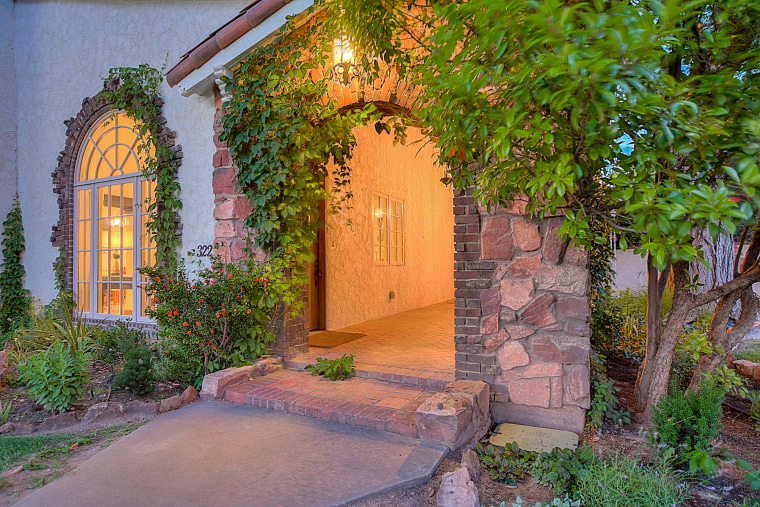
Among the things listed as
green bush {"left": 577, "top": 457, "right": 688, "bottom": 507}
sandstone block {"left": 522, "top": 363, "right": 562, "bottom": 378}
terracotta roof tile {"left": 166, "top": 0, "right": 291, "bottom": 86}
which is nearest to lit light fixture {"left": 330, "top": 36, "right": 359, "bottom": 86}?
terracotta roof tile {"left": 166, "top": 0, "right": 291, "bottom": 86}

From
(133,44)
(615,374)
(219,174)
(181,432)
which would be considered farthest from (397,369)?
(133,44)

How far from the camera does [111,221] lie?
6.04 meters

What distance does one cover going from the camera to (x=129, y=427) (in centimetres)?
333

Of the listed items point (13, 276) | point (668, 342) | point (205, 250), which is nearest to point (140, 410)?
point (205, 250)

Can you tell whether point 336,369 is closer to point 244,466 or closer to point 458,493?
point 244,466

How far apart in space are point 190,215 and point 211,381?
2.03 metres

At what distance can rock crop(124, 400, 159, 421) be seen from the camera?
11.6ft

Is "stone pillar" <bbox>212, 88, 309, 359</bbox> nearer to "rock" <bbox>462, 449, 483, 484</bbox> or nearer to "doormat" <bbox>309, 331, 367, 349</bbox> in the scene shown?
"doormat" <bbox>309, 331, 367, 349</bbox>

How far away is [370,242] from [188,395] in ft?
14.3

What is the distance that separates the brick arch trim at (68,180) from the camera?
6.24 meters

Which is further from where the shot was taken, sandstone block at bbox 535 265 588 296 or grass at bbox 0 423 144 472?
sandstone block at bbox 535 265 588 296

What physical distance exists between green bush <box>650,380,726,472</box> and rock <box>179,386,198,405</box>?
3.44 metres

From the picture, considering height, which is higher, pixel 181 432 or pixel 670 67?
pixel 670 67

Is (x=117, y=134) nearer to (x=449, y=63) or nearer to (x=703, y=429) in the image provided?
(x=449, y=63)
